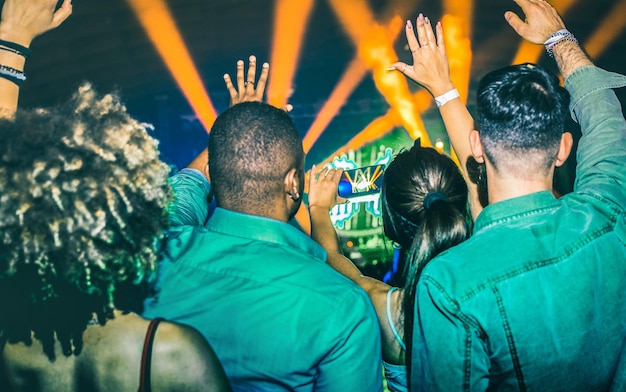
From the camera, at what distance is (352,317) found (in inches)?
37.1

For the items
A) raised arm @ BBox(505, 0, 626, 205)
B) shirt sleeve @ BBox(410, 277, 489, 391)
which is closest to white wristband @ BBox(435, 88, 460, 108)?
raised arm @ BBox(505, 0, 626, 205)

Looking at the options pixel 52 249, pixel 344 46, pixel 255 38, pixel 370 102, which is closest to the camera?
pixel 52 249

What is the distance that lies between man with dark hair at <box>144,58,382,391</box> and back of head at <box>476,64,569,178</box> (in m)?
0.48

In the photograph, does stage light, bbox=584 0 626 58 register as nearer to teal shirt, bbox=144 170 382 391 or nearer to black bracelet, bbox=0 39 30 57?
teal shirt, bbox=144 170 382 391

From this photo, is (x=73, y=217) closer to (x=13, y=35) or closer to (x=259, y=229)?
(x=259, y=229)

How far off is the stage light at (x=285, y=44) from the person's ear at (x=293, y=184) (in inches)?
122

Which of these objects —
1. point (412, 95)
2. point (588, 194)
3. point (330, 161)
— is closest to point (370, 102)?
point (412, 95)

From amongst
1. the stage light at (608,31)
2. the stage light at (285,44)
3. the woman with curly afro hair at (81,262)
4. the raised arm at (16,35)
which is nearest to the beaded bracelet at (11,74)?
the raised arm at (16,35)

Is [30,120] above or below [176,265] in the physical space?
above

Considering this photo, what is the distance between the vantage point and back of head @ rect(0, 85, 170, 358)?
0.80 meters

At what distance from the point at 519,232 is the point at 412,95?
4436 mm

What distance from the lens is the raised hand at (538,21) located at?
54.3 inches

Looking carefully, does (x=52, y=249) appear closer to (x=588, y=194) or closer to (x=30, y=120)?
(x=30, y=120)

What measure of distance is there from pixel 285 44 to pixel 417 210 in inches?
131
